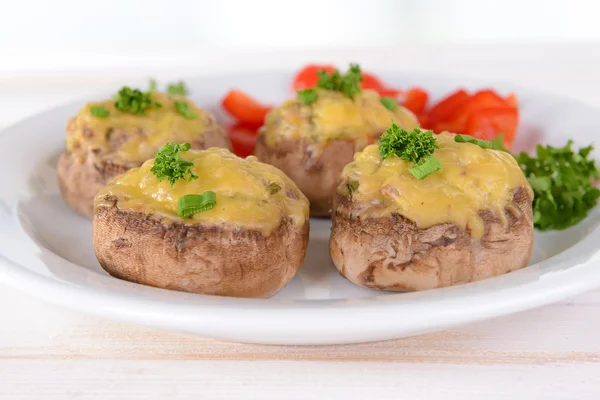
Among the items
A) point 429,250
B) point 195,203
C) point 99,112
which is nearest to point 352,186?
point 429,250

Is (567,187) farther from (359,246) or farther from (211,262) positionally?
(211,262)

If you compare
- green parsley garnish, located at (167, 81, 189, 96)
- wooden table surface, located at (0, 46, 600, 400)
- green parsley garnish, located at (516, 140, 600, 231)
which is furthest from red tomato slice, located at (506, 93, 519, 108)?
green parsley garnish, located at (167, 81, 189, 96)

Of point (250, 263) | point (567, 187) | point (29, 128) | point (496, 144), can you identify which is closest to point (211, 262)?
point (250, 263)

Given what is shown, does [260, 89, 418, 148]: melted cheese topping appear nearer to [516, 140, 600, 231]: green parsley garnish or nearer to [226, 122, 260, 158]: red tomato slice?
[226, 122, 260, 158]: red tomato slice

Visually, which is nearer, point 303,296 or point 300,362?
point 300,362

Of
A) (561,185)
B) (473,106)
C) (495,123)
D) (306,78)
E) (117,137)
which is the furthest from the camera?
(306,78)

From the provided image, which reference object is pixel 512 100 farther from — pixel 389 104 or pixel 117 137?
pixel 117 137

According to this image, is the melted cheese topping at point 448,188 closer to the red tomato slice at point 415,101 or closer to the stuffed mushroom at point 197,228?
the stuffed mushroom at point 197,228
